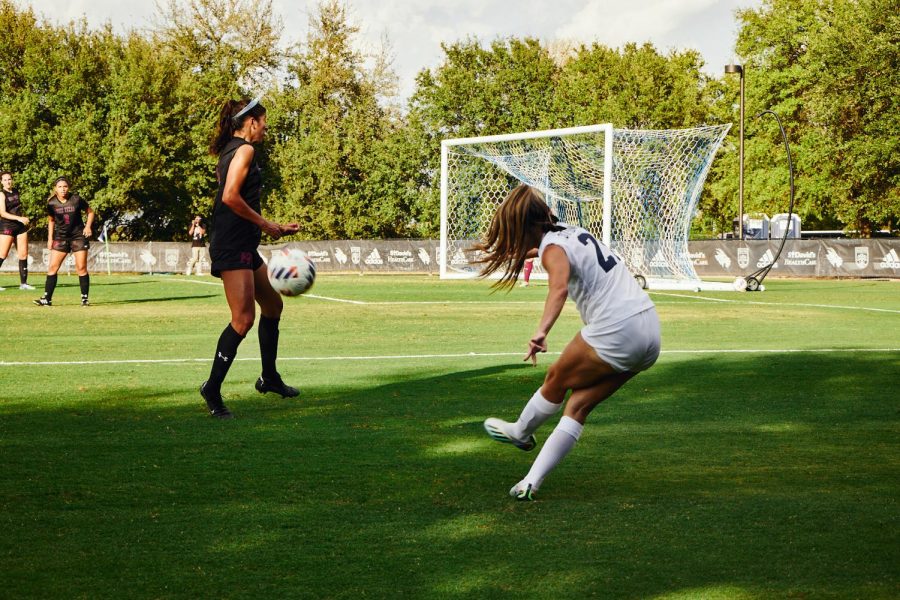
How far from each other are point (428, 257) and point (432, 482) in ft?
129

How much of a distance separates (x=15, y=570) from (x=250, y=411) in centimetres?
370

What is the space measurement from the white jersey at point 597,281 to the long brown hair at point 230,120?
3.28 m

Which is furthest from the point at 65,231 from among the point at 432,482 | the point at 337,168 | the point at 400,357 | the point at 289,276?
the point at 337,168

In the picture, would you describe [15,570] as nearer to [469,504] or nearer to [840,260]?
[469,504]

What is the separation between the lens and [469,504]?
4785 millimetres

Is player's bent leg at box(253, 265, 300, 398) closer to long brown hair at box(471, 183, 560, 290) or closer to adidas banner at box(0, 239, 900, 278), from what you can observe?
long brown hair at box(471, 183, 560, 290)

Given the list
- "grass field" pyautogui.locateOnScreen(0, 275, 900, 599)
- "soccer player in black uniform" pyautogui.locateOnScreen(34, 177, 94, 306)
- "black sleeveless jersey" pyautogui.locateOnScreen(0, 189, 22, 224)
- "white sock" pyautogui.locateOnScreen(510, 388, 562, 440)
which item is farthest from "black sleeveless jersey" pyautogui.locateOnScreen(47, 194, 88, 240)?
"white sock" pyautogui.locateOnScreen(510, 388, 562, 440)

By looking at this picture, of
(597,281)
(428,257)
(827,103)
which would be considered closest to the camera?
(597,281)

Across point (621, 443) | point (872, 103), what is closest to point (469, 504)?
point (621, 443)

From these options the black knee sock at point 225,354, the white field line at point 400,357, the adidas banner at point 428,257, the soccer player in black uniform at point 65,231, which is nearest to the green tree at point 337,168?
the adidas banner at point 428,257

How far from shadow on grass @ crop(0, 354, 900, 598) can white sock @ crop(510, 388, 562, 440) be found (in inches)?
10.3

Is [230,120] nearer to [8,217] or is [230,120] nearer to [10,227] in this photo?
[8,217]

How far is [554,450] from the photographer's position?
16.3 feet

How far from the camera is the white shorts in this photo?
16.0ft
